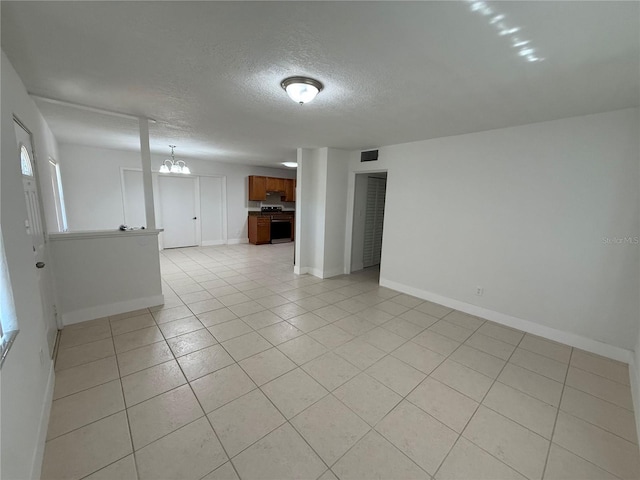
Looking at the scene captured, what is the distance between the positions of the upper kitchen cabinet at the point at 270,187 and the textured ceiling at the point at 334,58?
473 cm

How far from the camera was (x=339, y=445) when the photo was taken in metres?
1.57

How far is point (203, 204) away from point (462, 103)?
662 centimetres

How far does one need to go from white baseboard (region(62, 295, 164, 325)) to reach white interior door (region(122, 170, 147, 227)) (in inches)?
138

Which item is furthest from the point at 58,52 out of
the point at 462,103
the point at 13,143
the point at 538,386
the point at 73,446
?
the point at 538,386

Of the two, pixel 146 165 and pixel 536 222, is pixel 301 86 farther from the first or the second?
pixel 536 222

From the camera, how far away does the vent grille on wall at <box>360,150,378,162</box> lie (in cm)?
439

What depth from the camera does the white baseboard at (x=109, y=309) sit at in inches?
114

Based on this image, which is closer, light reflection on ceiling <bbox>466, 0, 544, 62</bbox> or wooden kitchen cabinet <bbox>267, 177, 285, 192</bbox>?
light reflection on ceiling <bbox>466, 0, 544, 62</bbox>

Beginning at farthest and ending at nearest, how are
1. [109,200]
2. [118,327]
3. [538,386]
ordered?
[109,200], [118,327], [538,386]

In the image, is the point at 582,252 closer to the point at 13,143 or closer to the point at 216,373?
the point at 216,373

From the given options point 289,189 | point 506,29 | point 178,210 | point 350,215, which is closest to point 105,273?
point 350,215

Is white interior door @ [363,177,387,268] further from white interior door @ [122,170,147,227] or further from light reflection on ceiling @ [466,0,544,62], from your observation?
white interior door @ [122,170,147,227]

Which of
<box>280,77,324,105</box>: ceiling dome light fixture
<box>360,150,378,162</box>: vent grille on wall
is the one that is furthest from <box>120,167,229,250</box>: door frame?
<box>280,77,324,105</box>: ceiling dome light fixture

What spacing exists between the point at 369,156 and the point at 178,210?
17.1ft
